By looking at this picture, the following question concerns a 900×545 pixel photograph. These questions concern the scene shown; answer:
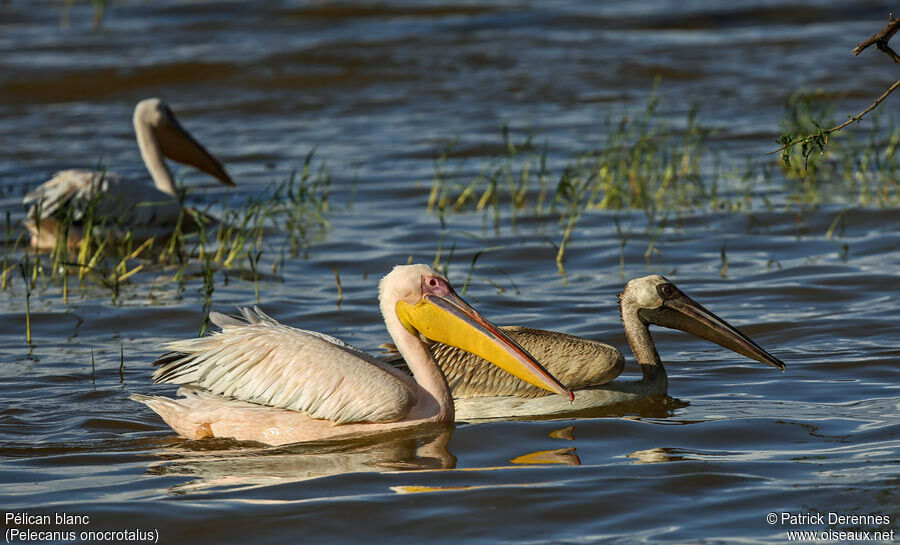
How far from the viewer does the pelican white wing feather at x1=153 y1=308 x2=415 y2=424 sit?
4449mm

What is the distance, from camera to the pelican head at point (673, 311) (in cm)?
513

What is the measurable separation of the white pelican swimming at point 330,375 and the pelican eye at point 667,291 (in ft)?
3.06

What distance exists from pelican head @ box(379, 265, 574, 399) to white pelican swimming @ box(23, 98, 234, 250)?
3023 millimetres

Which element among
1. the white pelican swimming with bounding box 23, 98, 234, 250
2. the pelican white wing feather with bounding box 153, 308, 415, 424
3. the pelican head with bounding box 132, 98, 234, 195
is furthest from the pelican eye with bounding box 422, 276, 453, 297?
the pelican head with bounding box 132, 98, 234, 195

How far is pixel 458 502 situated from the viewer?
379 centimetres

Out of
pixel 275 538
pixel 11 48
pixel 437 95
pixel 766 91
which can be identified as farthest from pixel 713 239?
pixel 11 48

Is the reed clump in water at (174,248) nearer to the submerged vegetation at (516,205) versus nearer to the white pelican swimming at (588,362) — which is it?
the submerged vegetation at (516,205)

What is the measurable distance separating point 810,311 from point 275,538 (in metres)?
3.50

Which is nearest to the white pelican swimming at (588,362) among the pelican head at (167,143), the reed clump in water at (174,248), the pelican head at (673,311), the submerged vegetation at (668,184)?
the pelican head at (673,311)

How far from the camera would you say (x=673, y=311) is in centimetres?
521

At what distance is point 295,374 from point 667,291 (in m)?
1.59

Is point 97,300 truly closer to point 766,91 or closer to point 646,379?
point 646,379

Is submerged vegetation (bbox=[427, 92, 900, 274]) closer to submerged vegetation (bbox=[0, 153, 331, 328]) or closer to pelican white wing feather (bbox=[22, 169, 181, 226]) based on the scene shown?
submerged vegetation (bbox=[0, 153, 331, 328])

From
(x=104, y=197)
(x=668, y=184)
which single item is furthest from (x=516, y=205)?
(x=104, y=197)
